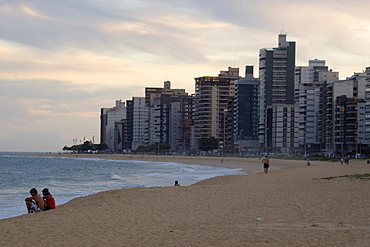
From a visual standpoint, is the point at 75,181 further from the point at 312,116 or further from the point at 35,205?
the point at 312,116

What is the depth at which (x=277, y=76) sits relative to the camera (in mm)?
187750

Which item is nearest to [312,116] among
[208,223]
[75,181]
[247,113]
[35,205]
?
[247,113]

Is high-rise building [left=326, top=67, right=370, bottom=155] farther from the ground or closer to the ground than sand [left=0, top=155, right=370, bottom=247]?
farther from the ground

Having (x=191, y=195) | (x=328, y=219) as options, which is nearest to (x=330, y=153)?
(x=191, y=195)

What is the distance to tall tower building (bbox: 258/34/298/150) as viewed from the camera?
186750mm

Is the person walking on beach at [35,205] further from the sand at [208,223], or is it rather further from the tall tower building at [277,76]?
the tall tower building at [277,76]

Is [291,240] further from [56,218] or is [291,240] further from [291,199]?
[291,199]

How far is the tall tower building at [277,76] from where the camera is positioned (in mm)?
186750

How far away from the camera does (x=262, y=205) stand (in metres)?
20.9

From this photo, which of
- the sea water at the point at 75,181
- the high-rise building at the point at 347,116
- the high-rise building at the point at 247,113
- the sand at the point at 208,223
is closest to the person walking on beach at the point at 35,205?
the sand at the point at 208,223

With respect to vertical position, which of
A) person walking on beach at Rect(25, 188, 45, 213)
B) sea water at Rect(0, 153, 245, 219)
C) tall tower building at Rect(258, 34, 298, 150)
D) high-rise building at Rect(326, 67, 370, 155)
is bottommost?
sea water at Rect(0, 153, 245, 219)

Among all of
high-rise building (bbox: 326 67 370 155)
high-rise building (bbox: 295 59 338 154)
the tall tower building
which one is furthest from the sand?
the tall tower building

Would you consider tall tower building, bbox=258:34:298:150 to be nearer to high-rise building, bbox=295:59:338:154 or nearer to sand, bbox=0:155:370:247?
high-rise building, bbox=295:59:338:154

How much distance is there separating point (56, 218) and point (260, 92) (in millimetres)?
177220
